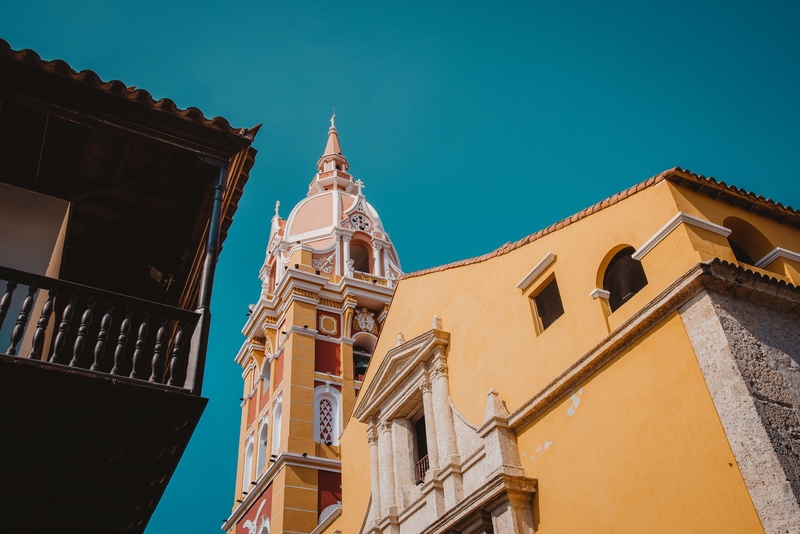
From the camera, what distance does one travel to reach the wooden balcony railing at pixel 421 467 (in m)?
12.3

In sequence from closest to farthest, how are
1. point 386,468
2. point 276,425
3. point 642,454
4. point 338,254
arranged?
point 642,454
point 386,468
point 276,425
point 338,254

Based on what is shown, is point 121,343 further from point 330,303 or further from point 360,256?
point 360,256

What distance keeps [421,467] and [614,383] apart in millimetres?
5016

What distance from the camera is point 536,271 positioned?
10547mm

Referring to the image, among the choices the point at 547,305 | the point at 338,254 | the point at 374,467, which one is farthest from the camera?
the point at 338,254

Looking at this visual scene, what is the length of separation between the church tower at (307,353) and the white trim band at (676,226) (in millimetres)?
12548

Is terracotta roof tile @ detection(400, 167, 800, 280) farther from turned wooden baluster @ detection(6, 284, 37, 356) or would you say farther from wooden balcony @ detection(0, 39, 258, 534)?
turned wooden baluster @ detection(6, 284, 37, 356)

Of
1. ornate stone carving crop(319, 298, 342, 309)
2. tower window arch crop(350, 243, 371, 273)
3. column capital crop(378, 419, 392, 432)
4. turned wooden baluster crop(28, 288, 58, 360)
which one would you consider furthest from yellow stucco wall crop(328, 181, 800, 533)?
tower window arch crop(350, 243, 371, 273)

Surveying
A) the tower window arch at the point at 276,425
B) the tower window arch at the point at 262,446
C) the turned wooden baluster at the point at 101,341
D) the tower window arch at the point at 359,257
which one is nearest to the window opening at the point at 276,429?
the tower window arch at the point at 276,425

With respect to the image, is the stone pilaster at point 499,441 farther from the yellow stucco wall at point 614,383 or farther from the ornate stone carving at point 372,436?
the ornate stone carving at point 372,436

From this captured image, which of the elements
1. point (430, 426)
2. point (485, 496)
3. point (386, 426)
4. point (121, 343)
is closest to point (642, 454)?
point (485, 496)

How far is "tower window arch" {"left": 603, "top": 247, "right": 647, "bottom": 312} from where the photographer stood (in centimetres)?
908

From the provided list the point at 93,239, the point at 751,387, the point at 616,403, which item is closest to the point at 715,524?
the point at 751,387

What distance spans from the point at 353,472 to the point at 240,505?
8.57 m
